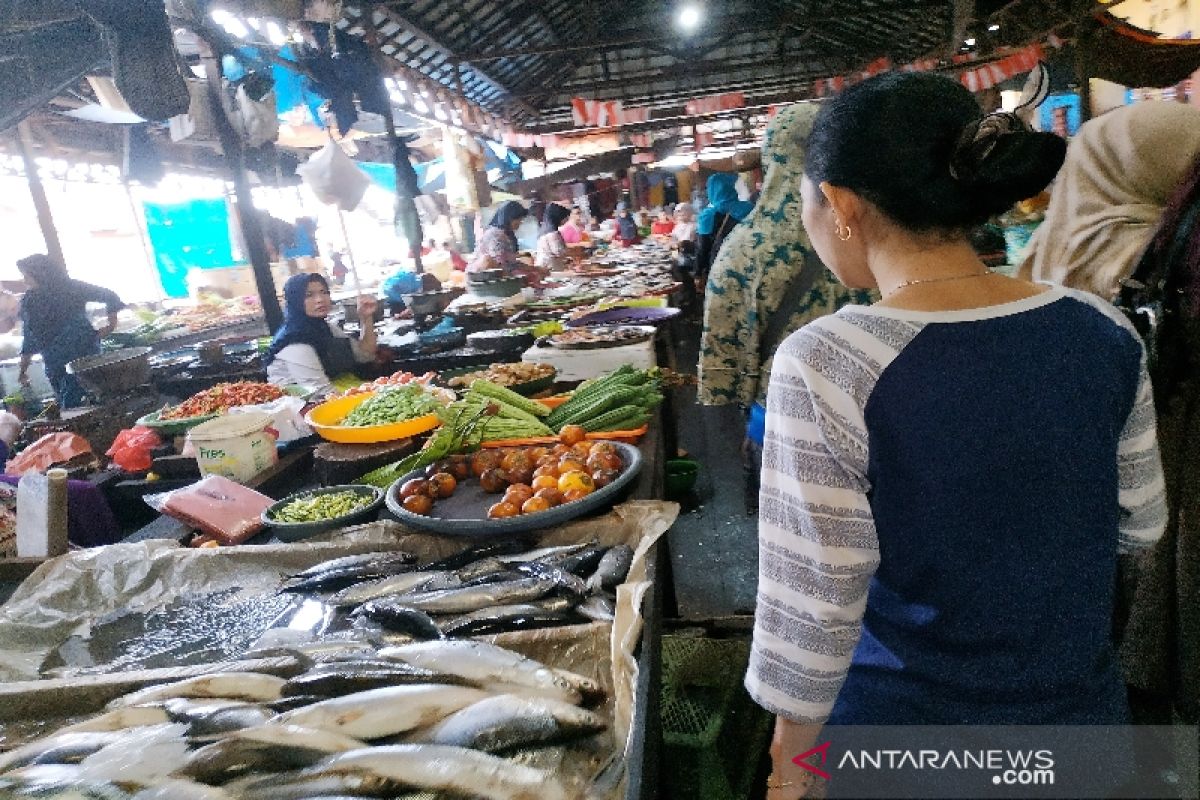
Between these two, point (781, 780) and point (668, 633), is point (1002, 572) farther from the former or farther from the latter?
point (668, 633)

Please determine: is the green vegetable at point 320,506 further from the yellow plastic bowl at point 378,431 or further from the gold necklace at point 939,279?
the gold necklace at point 939,279

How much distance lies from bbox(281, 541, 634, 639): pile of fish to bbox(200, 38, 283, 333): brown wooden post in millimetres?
6382

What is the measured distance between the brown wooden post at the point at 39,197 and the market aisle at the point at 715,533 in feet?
27.6

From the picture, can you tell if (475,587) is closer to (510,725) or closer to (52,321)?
(510,725)

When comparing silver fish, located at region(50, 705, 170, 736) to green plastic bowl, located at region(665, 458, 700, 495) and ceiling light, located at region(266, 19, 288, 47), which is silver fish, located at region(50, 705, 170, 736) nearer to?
green plastic bowl, located at region(665, 458, 700, 495)

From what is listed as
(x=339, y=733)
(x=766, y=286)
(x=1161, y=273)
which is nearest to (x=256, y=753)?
(x=339, y=733)

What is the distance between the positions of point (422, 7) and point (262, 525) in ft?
39.7

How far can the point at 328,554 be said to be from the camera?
2.36 metres

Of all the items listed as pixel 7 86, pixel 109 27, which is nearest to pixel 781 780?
pixel 109 27

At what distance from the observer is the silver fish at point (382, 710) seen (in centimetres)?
143

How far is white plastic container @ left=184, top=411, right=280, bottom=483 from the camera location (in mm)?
3143

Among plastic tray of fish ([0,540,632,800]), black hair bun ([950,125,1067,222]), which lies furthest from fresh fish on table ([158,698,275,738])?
black hair bun ([950,125,1067,222])

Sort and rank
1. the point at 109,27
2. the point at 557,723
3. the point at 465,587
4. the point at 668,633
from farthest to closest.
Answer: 1. the point at 109,27
2. the point at 668,633
3. the point at 465,587
4. the point at 557,723

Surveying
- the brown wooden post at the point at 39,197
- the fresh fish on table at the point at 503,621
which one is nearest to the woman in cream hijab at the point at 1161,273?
the fresh fish on table at the point at 503,621
